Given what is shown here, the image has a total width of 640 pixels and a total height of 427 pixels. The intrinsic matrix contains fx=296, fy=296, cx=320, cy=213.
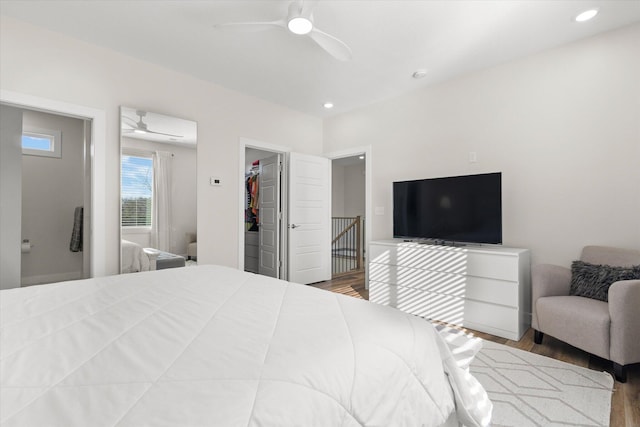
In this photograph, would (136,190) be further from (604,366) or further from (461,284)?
(604,366)

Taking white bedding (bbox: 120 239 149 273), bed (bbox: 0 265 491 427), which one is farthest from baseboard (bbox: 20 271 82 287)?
bed (bbox: 0 265 491 427)

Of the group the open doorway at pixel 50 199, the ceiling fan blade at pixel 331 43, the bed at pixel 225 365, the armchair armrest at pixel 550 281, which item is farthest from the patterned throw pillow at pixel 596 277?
the open doorway at pixel 50 199

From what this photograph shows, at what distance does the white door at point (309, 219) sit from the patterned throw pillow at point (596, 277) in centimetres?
308

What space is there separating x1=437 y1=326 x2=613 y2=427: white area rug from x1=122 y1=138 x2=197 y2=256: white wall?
299cm

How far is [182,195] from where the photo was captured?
3408mm

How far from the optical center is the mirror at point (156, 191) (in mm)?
3008

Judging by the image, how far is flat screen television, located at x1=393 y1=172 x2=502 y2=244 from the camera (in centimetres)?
287

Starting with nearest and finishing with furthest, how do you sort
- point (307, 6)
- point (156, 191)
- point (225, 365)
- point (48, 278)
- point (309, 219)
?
point (225, 365) < point (307, 6) < point (156, 191) < point (48, 278) < point (309, 219)

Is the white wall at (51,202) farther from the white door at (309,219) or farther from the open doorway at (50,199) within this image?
→ the white door at (309,219)

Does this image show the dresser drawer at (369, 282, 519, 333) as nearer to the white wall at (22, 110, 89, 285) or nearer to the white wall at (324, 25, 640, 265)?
the white wall at (324, 25, 640, 265)

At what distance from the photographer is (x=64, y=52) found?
2.64m

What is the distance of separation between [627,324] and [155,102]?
436 cm

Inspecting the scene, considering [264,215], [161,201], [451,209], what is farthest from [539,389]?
[264,215]

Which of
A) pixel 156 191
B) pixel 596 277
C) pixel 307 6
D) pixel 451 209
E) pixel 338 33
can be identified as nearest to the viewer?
pixel 307 6
